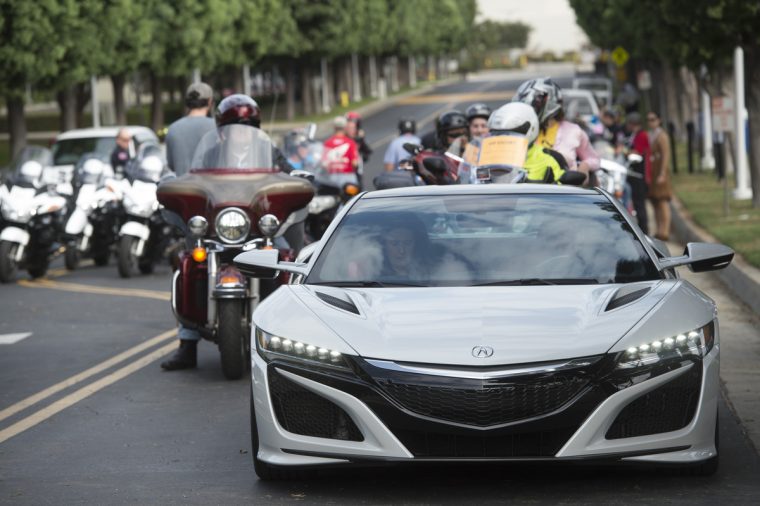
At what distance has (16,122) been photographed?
4684 cm

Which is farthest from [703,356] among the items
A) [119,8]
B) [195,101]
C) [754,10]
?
[119,8]

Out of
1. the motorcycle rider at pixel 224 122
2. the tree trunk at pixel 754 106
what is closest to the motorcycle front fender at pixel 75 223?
the motorcycle rider at pixel 224 122

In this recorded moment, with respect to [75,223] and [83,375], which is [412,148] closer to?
[83,375]

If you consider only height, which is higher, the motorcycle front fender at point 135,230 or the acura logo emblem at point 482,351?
the acura logo emblem at point 482,351

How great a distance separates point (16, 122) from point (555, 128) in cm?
3492

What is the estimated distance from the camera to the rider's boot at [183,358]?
1232 cm

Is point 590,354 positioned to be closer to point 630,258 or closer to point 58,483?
point 630,258

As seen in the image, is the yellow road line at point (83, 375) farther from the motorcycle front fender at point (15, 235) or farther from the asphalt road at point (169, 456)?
the motorcycle front fender at point (15, 235)

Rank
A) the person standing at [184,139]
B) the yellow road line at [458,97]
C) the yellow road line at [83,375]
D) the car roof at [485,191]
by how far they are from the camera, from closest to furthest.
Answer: the car roof at [485,191] → the yellow road line at [83,375] → the person standing at [184,139] → the yellow road line at [458,97]

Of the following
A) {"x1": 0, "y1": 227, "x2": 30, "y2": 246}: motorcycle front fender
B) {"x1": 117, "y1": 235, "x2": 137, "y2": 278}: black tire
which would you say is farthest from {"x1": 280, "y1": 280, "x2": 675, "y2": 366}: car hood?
{"x1": 0, "y1": 227, "x2": 30, "y2": 246}: motorcycle front fender

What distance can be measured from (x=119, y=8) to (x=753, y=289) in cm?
3763

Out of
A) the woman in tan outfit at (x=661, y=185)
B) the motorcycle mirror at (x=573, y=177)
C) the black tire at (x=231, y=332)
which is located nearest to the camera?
the motorcycle mirror at (x=573, y=177)

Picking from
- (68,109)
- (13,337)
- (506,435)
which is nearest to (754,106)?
(13,337)

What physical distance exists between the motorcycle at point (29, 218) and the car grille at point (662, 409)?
1440 cm
